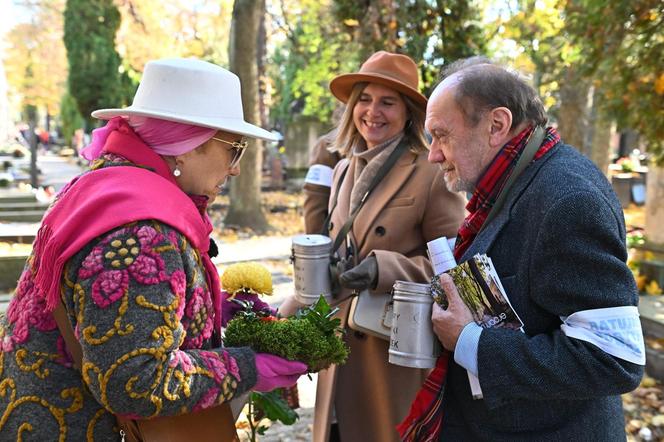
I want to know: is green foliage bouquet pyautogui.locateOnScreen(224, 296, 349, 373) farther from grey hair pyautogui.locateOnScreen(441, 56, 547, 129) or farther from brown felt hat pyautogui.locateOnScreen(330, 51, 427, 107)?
brown felt hat pyautogui.locateOnScreen(330, 51, 427, 107)

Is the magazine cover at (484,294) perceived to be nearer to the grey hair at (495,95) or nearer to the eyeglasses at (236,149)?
the grey hair at (495,95)

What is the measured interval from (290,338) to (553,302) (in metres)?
0.74

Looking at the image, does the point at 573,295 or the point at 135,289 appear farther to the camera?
the point at 573,295

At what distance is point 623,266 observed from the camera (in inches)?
57.6

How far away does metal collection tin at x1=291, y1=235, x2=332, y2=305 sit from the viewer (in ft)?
8.54

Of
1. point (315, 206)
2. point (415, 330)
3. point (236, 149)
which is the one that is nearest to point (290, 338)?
point (415, 330)

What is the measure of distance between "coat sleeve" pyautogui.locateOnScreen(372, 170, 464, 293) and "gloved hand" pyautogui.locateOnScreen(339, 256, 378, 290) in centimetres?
5

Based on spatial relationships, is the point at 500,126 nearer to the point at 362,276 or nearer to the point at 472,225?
the point at 472,225

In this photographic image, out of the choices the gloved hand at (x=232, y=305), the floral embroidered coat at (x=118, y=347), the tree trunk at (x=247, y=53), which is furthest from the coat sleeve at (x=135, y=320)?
the tree trunk at (x=247, y=53)

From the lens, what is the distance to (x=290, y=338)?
5.59 ft

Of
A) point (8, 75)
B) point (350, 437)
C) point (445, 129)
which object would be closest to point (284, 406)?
point (350, 437)

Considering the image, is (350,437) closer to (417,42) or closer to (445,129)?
(445,129)

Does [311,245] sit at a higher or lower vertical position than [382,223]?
lower

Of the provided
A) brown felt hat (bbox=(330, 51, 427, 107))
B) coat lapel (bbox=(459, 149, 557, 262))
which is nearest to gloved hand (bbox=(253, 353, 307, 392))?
coat lapel (bbox=(459, 149, 557, 262))
